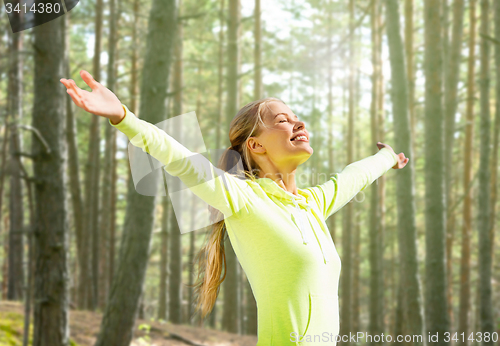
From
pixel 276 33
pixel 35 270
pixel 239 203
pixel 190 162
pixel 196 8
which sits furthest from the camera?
pixel 276 33

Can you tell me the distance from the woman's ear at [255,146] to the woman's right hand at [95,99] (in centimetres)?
71

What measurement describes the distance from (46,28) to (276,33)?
39.3 ft

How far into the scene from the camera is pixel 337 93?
2338 cm

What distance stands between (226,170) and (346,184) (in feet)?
2.27

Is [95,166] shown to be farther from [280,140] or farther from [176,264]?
[280,140]

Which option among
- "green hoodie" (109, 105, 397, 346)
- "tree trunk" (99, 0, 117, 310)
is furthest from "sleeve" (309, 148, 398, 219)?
"tree trunk" (99, 0, 117, 310)

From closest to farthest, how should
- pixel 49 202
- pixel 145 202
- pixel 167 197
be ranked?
pixel 49 202
pixel 145 202
pixel 167 197

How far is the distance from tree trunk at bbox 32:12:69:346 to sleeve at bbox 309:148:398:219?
13.2 feet

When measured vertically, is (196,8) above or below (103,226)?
above

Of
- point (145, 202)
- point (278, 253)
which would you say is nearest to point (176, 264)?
point (145, 202)

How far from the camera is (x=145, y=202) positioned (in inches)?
224

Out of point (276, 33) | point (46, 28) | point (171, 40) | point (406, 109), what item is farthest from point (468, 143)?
point (46, 28)

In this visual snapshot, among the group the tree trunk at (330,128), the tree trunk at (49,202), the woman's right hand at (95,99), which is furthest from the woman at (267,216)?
the tree trunk at (330,128)

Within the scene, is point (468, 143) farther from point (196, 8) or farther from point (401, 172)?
point (196, 8)
